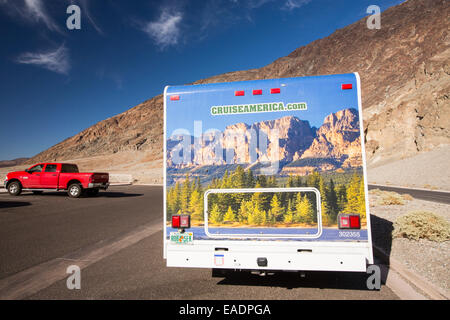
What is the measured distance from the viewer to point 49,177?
58.9 feet

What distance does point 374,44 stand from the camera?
10581cm

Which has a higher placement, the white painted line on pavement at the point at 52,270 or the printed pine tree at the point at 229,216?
the printed pine tree at the point at 229,216

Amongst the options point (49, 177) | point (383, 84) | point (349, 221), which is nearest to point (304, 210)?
point (349, 221)

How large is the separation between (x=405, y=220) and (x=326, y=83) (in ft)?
15.4

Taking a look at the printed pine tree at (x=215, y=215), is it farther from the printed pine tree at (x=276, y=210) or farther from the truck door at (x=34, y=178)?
the truck door at (x=34, y=178)

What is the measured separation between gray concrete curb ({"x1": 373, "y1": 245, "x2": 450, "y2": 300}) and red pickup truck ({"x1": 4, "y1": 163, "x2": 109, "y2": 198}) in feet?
52.4

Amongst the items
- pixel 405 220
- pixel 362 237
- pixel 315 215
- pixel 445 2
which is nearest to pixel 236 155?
pixel 315 215

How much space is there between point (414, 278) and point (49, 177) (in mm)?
18939

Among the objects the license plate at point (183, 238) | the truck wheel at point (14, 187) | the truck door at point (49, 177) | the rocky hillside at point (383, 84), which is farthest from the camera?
the rocky hillside at point (383, 84)

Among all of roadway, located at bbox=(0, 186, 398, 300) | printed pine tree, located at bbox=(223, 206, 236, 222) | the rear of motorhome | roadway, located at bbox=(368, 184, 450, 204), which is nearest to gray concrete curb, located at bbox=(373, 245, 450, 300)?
roadway, located at bbox=(0, 186, 398, 300)

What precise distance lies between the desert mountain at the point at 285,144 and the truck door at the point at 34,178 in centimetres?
1733

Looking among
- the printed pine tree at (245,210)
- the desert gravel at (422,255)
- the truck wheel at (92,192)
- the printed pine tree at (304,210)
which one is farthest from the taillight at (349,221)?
the truck wheel at (92,192)

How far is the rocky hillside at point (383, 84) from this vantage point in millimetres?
47312
